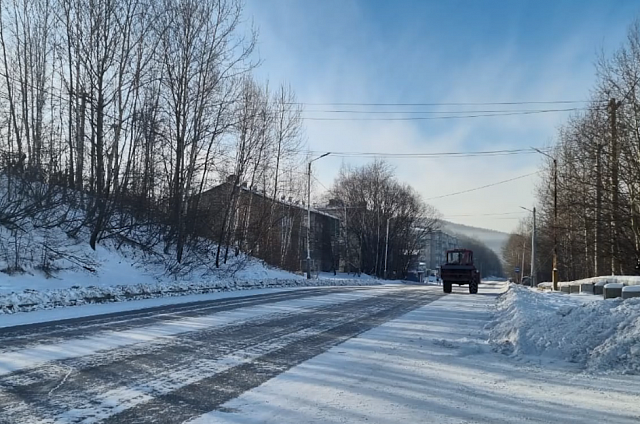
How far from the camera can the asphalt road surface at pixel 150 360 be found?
5.84 metres

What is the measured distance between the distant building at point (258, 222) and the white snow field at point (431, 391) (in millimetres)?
27734

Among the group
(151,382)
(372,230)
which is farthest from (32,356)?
(372,230)

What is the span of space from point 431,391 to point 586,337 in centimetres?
385

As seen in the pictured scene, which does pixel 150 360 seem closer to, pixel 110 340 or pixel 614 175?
pixel 110 340

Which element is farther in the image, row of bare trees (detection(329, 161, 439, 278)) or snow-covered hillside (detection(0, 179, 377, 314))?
row of bare trees (detection(329, 161, 439, 278))

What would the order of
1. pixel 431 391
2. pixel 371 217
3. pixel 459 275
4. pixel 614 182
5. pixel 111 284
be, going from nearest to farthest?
pixel 431 391
pixel 111 284
pixel 459 275
pixel 614 182
pixel 371 217

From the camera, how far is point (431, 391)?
6.97 meters

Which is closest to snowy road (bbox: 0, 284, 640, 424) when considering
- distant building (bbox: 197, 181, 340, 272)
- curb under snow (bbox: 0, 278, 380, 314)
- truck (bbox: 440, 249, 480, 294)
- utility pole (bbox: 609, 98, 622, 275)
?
curb under snow (bbox: 0, 278, 380, 314)

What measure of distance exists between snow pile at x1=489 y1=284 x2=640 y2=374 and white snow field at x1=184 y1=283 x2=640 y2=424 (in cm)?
35

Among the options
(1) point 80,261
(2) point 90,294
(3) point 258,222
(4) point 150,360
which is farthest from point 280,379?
(3) point 258,222

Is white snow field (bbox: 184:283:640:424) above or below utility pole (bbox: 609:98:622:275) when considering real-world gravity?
below

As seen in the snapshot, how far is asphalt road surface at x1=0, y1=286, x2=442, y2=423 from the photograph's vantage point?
584 cm

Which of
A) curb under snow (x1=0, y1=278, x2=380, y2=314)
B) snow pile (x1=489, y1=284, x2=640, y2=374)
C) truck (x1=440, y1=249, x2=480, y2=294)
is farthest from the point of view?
truck (x1=440, y1=249, x2=480, y2=294)

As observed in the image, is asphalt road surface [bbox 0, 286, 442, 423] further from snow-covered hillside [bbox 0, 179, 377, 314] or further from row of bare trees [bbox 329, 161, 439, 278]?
row of bare trees [bbox 329, 161, 439, 278]
